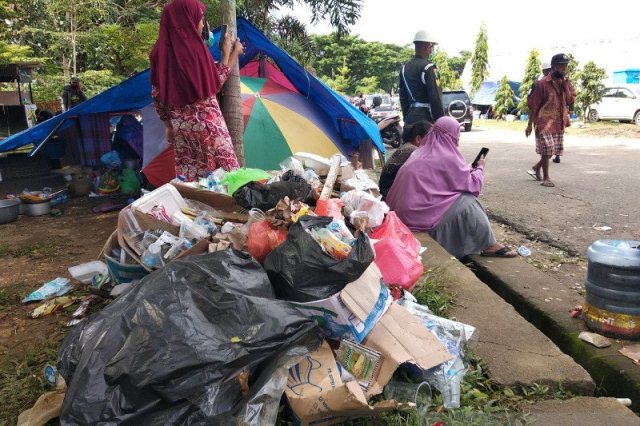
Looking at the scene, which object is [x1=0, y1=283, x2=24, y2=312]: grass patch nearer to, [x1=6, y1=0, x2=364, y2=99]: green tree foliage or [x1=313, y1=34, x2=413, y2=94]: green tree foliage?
[x1=6, y1=0, x2=364, y2=99]: green tree foliage

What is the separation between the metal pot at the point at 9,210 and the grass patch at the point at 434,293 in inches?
190

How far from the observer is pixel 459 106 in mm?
16031

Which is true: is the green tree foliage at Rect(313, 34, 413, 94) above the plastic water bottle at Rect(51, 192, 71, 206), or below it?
above

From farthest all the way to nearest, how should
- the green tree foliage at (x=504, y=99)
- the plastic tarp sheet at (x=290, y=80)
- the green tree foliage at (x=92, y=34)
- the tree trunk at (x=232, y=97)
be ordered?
1. the green tree foliage at (x=504, y=99)
2. the green tree foliage at (x=92, y=34)
3. the plastic tarp sheet at (x=290, y=80)
4. the tree trunk at (x=232, y=97)

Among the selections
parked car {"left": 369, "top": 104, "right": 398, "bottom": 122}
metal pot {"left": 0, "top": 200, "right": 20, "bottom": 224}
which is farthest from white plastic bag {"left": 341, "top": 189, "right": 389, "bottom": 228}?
parked car {"left": 369, "top": 104, "right": 398, "bottom": 122}

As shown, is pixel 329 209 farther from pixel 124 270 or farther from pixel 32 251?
pixel 32 251

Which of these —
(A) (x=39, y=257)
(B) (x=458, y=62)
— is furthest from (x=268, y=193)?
(B) (x=458, y=62)

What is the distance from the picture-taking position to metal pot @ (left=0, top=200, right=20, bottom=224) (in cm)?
520

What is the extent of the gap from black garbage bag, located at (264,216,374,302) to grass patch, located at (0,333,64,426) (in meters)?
1.18

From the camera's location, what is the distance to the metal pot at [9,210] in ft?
17.1

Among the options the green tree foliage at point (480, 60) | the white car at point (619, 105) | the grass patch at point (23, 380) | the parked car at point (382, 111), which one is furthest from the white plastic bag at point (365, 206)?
the green tree foliage at point (480, 60)

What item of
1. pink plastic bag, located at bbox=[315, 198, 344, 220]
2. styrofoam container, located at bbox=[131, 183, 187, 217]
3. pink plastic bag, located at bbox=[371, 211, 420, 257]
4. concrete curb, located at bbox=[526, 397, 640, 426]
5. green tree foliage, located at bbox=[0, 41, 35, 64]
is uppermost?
green tree foliage, located at bbox=[0, 41, 35, 64]

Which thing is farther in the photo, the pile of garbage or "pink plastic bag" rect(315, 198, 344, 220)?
"pink plastic bag" rect(315, 198, 344, 220)

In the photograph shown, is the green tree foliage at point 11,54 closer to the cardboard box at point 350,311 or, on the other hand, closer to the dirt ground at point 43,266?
the dirt ground at point 43,266
